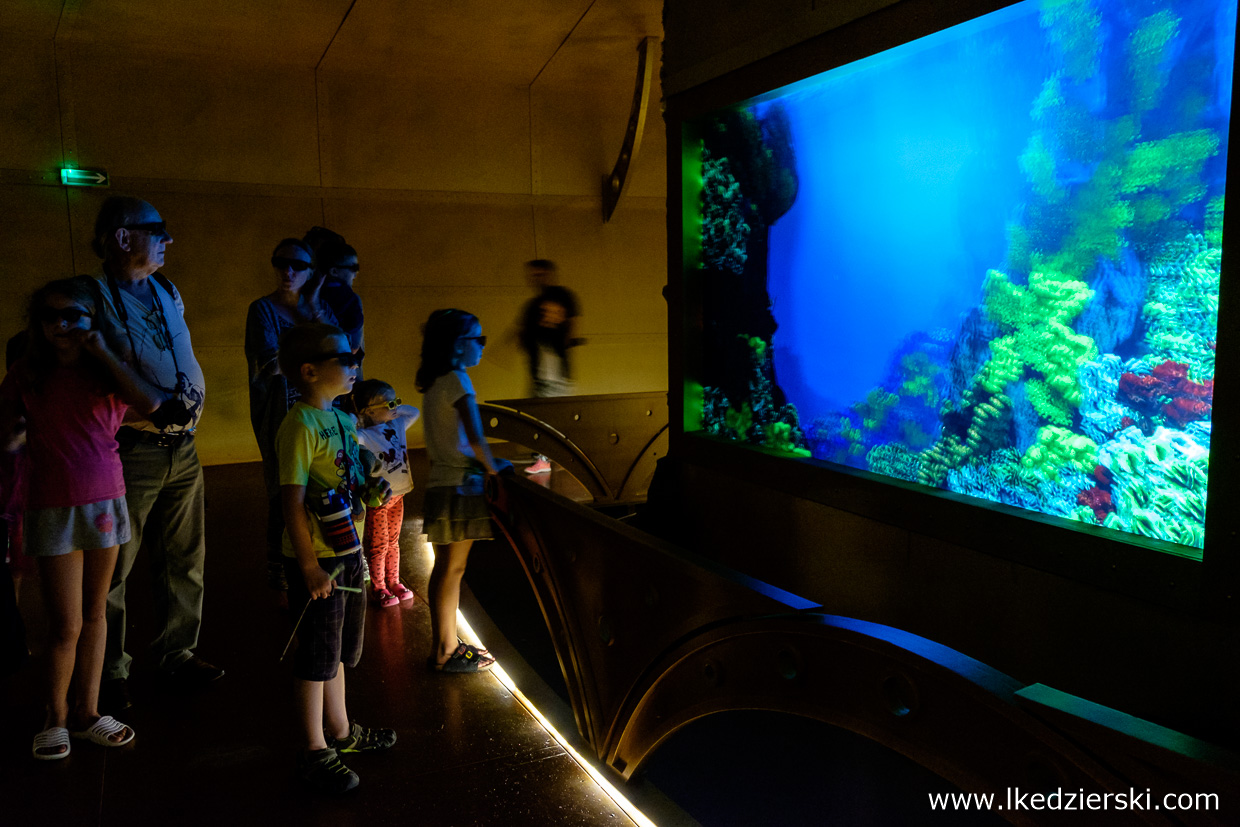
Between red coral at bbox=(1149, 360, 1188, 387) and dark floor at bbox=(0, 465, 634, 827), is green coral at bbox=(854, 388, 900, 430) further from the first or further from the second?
dark floor at bbox=(0, 465, 634, 827)

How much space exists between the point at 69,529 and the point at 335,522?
0.81 metres

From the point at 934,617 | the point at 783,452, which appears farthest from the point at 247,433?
the point at 934,617

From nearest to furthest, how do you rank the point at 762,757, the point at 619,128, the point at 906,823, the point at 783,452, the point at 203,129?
the point at 906,823
the point at 762,757
the point at 783,452
the point at 203,129
the point at 619,128

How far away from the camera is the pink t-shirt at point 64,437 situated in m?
2.47

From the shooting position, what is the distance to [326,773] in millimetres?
2439

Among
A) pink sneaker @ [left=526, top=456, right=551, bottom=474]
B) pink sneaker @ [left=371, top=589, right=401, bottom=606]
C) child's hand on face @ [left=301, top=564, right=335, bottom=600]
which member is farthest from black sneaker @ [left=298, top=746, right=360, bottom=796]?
pink sneaker @ [left=526, top=456, right=551, bottom=474]

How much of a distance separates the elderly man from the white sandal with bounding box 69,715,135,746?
24 centimetres

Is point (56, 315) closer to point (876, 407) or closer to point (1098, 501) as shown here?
point (876, 407)

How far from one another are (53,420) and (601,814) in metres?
1.94

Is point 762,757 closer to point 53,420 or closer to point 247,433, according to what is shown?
point 53,420

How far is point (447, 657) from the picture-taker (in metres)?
3.31

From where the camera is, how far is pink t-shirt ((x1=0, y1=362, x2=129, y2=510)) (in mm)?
2469

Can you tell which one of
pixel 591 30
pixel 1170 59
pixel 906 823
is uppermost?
pixel 591 30

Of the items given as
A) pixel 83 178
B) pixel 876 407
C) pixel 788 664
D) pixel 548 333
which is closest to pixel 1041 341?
pixel 876 407
